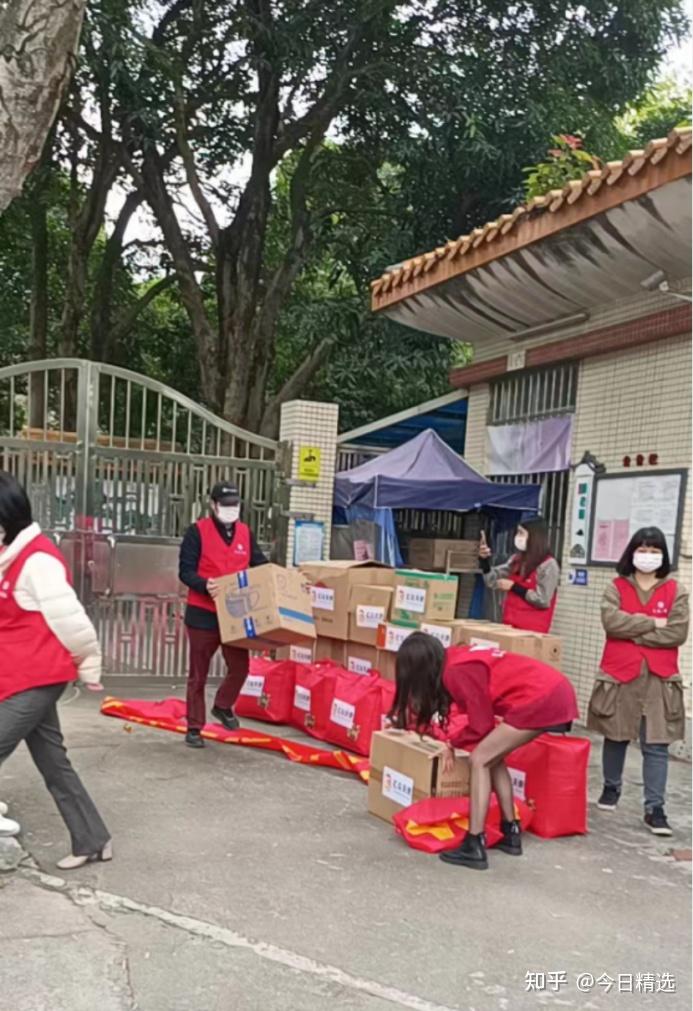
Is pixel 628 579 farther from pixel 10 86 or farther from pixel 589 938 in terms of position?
pixel 10 86

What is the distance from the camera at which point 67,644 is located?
3.54m

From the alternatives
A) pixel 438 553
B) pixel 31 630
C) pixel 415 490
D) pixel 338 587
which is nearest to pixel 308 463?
pixel 415 490

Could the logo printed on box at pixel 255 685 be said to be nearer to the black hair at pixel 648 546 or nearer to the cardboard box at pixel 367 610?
the cardboard box at pixel 367 610

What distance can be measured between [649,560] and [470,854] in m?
1.83

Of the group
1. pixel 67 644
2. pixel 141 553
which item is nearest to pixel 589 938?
pixel 67 644

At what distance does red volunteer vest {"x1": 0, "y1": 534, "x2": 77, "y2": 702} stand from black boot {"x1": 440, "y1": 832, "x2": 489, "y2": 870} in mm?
1895

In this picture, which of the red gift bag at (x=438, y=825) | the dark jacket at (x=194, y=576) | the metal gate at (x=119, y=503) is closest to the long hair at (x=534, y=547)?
the dark jacket at (x=194, y=576)

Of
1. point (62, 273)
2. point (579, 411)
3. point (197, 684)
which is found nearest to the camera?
point (197, 684)

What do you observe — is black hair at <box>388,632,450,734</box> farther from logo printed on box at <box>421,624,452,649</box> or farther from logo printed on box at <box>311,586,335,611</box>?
logo printed on box at <box>311,586,335,611</box>

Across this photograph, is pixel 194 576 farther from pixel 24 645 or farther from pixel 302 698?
pixel 24 645

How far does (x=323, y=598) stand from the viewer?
20.5 feet

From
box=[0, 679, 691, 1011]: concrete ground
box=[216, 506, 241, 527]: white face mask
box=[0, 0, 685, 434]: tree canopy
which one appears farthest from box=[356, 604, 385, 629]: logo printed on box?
box=[0, 0, 685, 434]: tree canopy

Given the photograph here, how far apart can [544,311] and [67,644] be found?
5.45 metres

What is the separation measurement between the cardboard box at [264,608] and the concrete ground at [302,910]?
83cm
